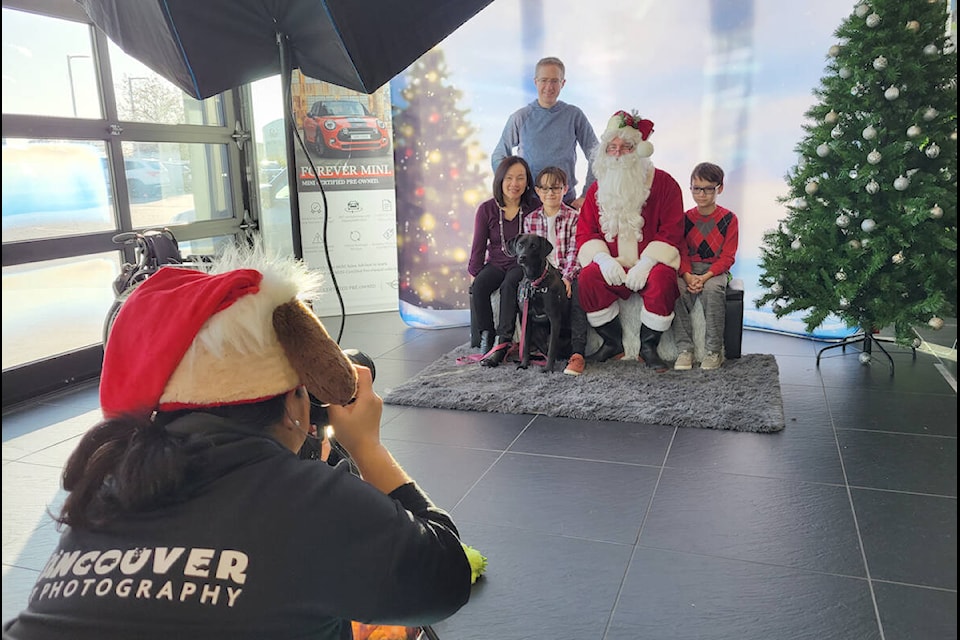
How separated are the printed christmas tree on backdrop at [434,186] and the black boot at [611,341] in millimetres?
1402

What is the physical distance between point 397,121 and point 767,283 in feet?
8.59

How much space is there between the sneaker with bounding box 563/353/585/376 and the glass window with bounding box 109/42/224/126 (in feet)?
8.25

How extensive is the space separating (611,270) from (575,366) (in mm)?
551

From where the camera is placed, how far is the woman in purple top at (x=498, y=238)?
421 centimetres

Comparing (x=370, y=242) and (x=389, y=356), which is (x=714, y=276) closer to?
(x=389, y=356)

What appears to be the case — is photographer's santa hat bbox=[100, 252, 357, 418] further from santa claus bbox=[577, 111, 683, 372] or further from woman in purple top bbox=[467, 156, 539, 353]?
woman in purple top bbox=[467, 156, 539, 353]

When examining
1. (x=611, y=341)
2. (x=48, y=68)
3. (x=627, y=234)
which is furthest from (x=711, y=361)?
(x=48, y=68)

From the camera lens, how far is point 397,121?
16.2ft

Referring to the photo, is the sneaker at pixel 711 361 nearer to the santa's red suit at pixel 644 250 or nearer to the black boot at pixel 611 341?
the santa's red suit at pixel 644 250

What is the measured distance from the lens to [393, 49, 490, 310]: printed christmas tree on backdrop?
4887 mm

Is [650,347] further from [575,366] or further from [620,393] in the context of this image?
[620,393]

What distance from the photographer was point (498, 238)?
4.29m

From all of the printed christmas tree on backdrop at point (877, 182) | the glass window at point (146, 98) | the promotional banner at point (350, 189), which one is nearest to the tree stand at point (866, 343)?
the printed christmas tree on backdrop at point (877, 182)

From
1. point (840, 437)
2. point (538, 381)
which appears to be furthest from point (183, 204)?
point (840, 437)
